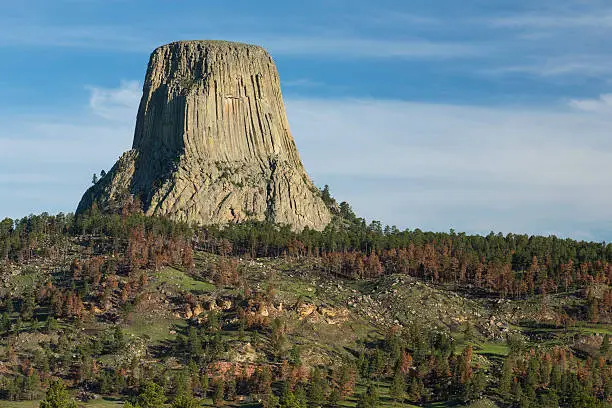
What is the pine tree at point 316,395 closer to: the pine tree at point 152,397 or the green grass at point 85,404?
the pine tree at point 152,397

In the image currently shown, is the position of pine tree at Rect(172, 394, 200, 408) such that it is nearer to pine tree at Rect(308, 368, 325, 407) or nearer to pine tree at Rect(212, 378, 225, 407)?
pine tree at Rect(212, 378, 225, 407)

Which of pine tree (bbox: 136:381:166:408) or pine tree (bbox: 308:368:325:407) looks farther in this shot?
pine tree (bbox: 308:368:325:407)

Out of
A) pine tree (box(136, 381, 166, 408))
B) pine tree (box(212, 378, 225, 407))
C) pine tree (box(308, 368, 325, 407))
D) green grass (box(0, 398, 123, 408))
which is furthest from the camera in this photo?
pine tree (box(308, 368, 325, 407))

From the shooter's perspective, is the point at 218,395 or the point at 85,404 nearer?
the point at 85,404

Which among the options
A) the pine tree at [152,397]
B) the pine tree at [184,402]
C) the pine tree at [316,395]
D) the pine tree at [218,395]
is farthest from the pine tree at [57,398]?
the pine tree at [316,395]

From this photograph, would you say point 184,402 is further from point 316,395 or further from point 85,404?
point 316,395

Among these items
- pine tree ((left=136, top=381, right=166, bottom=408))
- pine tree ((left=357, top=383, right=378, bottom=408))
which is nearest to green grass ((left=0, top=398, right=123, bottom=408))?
pine tree ((left=136, top=381, right=166, bottom=408))

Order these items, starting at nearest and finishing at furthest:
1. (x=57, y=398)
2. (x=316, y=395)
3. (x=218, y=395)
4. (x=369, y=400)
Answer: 1. (x=57, y=398)
2. (x=369, y=400)
3. (x=218, y=395)
4. (x=316, y=395)

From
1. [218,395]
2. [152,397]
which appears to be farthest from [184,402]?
[218,395]

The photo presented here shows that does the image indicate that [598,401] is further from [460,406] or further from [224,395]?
[224,395]

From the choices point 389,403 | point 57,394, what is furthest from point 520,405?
point 57,394

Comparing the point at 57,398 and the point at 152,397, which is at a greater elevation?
the point at 152,397
